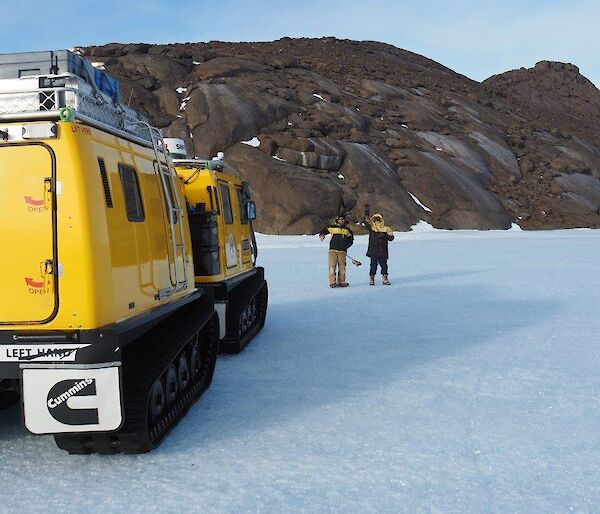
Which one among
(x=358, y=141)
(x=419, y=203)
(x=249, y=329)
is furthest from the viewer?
(x=358, y=141)

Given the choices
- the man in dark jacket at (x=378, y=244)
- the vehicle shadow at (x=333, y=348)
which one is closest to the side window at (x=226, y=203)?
the vehicle shadow at (x=333, y=348)

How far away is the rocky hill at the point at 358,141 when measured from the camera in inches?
2030

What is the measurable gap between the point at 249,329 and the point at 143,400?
16.5ft

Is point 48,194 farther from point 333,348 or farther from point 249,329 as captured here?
point 249,329

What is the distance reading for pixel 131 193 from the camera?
5.33m

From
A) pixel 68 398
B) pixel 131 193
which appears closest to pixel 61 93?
pixel 131 193

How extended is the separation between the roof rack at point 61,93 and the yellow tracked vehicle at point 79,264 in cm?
1

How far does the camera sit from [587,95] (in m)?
128

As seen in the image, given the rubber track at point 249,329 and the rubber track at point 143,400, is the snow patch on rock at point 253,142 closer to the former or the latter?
the rubber track at point 249,329

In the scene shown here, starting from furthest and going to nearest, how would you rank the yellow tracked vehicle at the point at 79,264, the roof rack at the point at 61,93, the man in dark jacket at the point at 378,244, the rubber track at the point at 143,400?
1. the man in dark jacket at the point at 378,244
2. the rubber track at the point at 143,400
3. the roof rack at the point at 61,93
4. the yellow tracked vehicle at the point at 79,264

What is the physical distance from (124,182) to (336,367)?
384cm

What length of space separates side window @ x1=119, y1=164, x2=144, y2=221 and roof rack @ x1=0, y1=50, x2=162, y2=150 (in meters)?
0.31

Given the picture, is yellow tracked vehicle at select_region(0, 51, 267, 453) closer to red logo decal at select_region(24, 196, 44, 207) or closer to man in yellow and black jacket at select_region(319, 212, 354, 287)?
red logo decal at select_region(24, 196, 44, 207)

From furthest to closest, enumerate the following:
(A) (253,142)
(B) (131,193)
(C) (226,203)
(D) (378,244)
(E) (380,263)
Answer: (A) (253,142)
(E) (380,263)
(D) (378,244)
(C) (226,203)
(B) (131,193)
